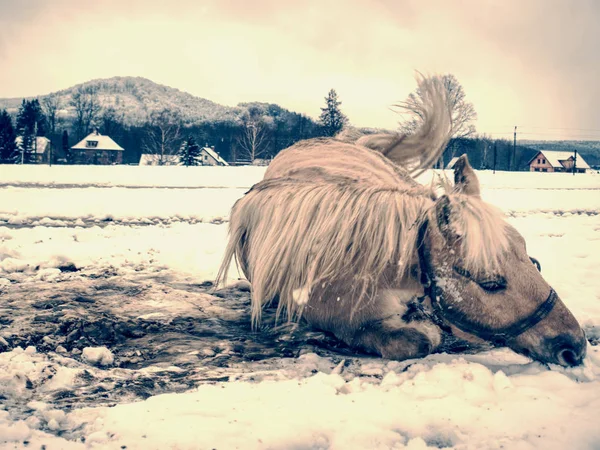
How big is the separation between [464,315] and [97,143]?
78.1 meters

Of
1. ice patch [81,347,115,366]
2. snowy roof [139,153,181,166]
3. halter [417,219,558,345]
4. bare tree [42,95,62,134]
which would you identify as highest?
bare tree [42,95,62,134]

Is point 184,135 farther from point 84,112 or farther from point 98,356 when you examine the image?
point 98,356


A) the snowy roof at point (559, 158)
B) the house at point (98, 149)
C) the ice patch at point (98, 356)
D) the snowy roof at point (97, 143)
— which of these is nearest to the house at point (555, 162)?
the snowy roof at point (559, 158)

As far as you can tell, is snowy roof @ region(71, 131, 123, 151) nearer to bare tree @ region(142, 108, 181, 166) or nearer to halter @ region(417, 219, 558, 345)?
bare tree @ region(142, 108, 181, 166)

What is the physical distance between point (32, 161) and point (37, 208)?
5004 cm

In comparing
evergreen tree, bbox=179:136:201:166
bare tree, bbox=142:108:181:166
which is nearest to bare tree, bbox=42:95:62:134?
bare tree, bbox=142:108:181:166

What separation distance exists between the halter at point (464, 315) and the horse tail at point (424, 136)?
1520mm

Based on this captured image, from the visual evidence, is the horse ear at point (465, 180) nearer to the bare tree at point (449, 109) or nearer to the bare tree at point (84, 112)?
the bare tree at point (449, 109)

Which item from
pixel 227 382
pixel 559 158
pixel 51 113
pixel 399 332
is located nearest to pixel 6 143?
pixel 51 113

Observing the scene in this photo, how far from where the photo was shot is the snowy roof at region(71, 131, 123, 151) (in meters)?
73.2

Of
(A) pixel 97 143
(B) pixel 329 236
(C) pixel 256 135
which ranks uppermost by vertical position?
→ (A) pixel 97 143

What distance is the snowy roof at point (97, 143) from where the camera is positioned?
2881 inches

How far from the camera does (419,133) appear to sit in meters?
4.21

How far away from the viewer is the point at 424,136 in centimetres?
418
